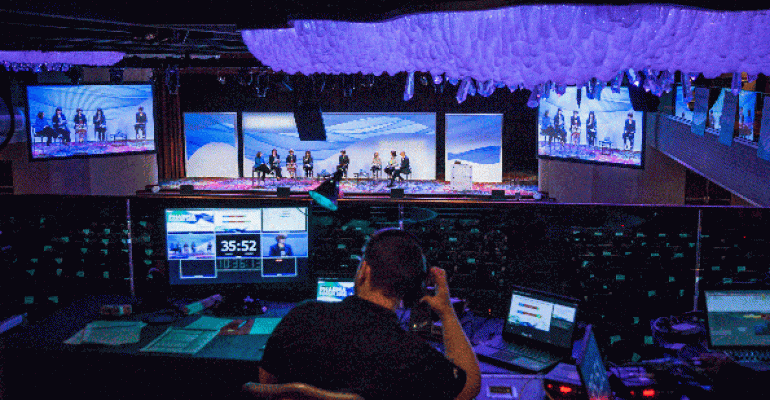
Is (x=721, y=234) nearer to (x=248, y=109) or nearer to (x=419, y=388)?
(x=419, y=388)

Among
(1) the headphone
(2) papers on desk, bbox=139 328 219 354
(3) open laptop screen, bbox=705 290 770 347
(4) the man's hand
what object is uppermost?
(1) the headphone

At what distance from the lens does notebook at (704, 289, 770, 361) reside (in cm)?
294

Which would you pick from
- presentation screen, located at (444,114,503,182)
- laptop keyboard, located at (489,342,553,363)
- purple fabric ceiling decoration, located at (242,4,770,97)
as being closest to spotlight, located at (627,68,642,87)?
purple fabric ceiling decoration, located at (242,4,770,97)

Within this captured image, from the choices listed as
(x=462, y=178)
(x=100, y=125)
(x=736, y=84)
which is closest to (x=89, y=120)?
(x=100, y=125)

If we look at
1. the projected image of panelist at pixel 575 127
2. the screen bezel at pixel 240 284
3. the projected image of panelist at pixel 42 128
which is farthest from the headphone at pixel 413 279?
the projected image of panelist at pixel 42 128

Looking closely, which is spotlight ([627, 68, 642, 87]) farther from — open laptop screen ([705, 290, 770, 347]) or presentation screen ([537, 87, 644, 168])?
presentation screen ([537, 87, 644, 168])

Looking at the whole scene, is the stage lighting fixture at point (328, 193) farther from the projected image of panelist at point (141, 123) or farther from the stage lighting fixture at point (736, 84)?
the projected image of panelist at point (141, 123)

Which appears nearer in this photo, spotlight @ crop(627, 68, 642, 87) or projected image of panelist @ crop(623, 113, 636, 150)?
spotlight @ crop(627, 68, 642, 87)

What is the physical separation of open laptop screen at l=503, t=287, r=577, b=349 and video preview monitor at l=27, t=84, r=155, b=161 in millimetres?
8368

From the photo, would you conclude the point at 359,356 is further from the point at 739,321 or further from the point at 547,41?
the point at 739,321

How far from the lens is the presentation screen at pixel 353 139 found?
13.4 meters

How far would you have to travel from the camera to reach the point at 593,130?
9773 millimetres

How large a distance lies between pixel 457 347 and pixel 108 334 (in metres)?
2.00

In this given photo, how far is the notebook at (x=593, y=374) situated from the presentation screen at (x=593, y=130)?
687 centimetres
